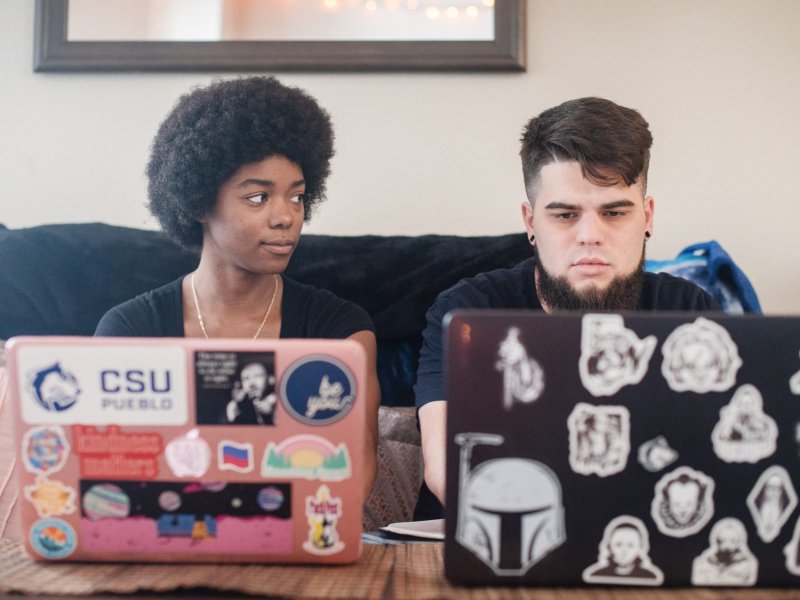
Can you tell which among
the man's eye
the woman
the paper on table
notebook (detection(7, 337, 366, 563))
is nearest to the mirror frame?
the woman

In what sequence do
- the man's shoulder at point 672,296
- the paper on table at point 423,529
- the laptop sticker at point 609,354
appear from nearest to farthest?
the laptop sticker at point 609,354
the paper on table at point 423,529
the man's shoulder at point 672,296

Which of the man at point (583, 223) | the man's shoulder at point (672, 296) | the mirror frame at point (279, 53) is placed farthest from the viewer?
the mirror frame at point (279, 53)

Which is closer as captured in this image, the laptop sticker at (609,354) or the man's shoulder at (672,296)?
the laptop sticker at (609,354)

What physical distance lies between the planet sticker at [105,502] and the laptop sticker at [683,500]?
1.56 ft

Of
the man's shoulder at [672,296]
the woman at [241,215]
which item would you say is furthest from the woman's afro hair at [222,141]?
the man's shoulder at [672,296]

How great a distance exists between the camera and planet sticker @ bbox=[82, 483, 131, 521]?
0.74 m

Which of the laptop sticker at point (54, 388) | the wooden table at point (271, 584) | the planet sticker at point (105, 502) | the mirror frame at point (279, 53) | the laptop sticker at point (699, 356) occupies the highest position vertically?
the mirror frame at point (279, 53)

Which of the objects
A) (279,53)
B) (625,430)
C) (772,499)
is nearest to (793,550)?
(772,499)

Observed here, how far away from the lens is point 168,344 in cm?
72

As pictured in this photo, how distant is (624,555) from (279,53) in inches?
57.3

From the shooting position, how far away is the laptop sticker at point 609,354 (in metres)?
0.69

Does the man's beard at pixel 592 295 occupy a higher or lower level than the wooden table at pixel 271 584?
higher

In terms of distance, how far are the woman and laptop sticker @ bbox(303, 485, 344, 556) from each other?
22.5 inches

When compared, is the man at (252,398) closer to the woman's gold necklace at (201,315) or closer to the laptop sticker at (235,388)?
the laptop sticker at (235,388)
